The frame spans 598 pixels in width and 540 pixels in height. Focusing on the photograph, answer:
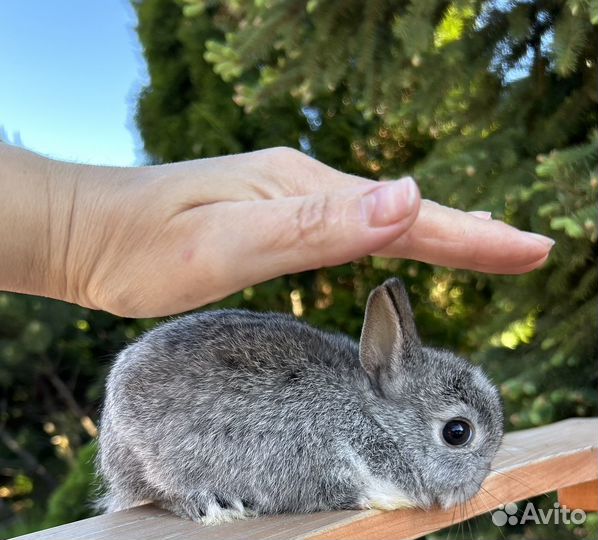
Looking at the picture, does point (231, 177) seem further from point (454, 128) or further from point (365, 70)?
point (454, 128)

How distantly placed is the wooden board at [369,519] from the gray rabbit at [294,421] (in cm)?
3

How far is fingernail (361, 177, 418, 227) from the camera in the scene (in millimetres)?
899

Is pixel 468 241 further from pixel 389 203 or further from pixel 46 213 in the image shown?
pixel 46 213

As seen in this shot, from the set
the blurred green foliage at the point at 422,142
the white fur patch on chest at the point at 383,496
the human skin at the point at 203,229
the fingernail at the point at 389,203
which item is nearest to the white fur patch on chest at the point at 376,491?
the white fur patch on chest at the point at 383,496

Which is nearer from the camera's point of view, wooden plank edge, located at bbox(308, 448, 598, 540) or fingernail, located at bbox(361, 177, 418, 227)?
fingernail, located at bbox(361, 177, 418, 227)

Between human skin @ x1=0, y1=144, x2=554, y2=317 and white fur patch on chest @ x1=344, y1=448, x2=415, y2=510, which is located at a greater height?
human skin @ x1=0, y1=144, x2=554, y2=317

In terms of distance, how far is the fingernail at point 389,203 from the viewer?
0.90m

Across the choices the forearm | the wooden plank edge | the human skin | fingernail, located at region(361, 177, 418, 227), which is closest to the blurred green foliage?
the wooden plank edge

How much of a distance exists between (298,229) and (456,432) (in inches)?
21.3

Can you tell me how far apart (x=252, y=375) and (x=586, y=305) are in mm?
1392

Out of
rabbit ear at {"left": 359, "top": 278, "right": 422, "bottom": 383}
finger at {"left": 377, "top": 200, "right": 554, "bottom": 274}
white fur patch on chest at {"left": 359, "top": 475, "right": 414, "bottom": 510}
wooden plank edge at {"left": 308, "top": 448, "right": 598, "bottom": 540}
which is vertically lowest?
wooden plank edge at {"left": 308, "top": 448, "right": 598, "bottom": 540}

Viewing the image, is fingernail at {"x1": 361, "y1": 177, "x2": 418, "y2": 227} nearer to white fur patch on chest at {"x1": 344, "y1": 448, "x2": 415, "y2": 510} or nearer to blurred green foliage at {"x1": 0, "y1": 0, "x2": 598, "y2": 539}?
white fur patch on chest at {"x1": 344, "y1": 448, "x2": 415, "y2": 510}

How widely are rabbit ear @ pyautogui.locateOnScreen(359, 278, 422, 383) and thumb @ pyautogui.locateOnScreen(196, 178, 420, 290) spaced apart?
0.27m

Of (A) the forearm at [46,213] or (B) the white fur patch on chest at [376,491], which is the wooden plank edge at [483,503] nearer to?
(B) the white fur patch on chest at [376,491]
